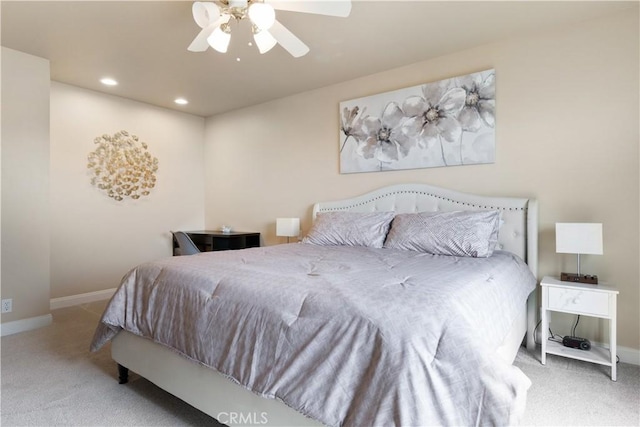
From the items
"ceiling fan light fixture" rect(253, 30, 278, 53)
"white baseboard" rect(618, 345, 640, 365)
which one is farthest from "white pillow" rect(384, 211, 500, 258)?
"ceiling fan light fixture" rect(253, 30, 278, 53)

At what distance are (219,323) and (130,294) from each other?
2.79 feet

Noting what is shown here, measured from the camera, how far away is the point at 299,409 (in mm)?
1150

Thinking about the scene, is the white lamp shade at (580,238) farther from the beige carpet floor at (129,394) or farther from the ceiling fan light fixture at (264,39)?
the ceiling fan light fixture at (264,39)

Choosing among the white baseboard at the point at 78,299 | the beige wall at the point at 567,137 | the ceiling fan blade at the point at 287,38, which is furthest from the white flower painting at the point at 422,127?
the white baseboard at the point at 78,299

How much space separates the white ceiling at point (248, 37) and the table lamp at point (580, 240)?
5.11ft

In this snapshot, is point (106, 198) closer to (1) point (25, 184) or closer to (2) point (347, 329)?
(1) point (25, 184)

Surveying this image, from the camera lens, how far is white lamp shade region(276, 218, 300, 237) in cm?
387

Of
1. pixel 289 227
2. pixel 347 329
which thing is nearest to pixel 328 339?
pixel 347 329

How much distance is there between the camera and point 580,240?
224 cm

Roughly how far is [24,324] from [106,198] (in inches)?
63.9

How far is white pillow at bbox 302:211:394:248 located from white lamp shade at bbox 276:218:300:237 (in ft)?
1.95

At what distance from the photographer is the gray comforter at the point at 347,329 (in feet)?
3.19

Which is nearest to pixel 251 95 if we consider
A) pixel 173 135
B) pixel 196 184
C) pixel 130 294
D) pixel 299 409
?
pixel 173 135

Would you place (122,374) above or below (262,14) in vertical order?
below
